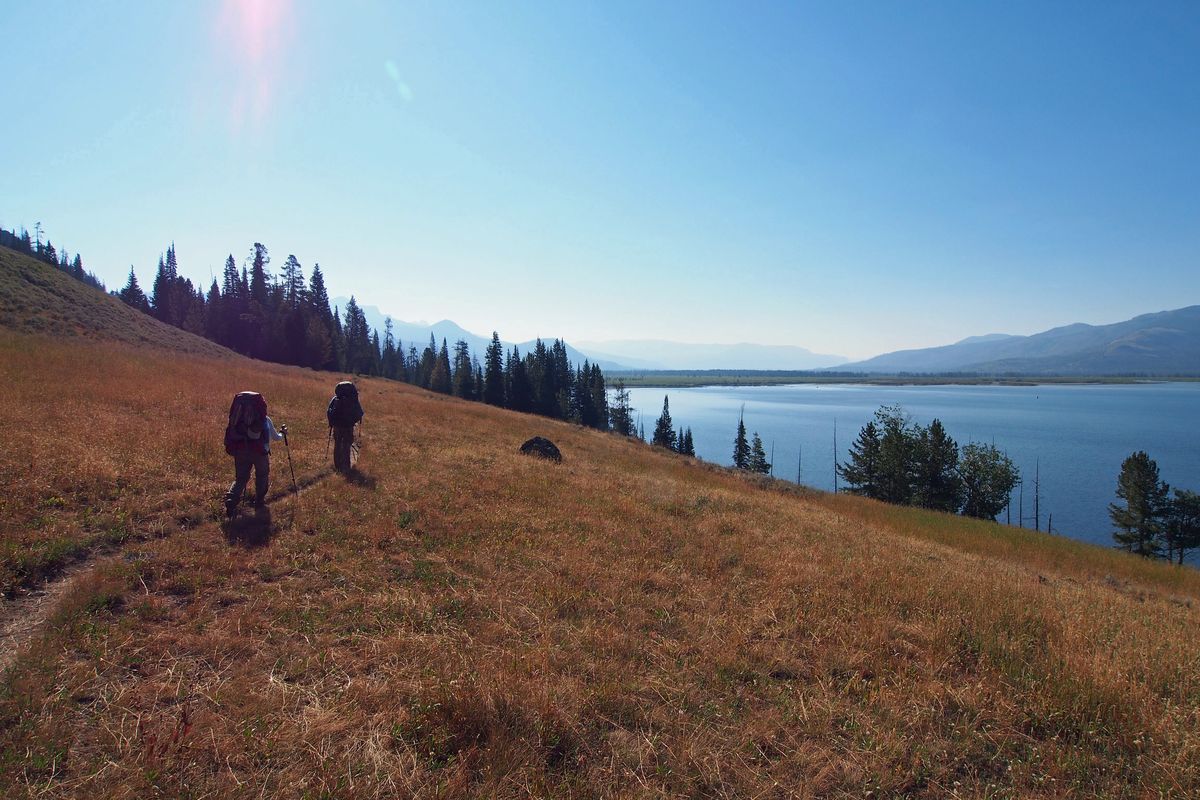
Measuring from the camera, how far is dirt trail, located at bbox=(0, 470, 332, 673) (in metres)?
4.66

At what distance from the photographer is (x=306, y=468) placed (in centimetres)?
1183

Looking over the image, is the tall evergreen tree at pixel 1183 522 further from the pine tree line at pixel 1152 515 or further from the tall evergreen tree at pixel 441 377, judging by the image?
the tall evergreen tree at pixel 441 377

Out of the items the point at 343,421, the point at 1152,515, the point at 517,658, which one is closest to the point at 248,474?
the point at 343,421

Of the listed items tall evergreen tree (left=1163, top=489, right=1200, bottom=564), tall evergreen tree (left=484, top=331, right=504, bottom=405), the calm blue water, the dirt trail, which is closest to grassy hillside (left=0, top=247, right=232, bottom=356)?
the dirt trail

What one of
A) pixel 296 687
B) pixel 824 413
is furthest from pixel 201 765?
pixel 824 413

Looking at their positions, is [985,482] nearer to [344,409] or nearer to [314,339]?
[344,409]

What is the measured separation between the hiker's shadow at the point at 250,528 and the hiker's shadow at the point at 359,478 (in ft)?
7.29

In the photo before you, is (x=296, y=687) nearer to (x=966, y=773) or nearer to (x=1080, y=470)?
(x=966, y=773)

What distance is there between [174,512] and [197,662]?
4627 millimetres

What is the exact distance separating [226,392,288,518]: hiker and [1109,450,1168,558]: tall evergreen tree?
56729 millimetres

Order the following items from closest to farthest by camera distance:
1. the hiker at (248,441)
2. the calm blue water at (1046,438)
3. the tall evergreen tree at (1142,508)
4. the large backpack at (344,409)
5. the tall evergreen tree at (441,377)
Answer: the hiker at (248,441) → the large backpack at (344,409) → the tall evergreen tree at (1142,508) → the calm blue water at (1046,438) → the tall evergreen tree at (441,377)

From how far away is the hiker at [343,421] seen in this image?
1214 cm

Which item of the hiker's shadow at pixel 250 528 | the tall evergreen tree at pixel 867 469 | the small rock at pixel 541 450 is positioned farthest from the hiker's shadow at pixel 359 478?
the tall evergreen tree at pixel 867 469

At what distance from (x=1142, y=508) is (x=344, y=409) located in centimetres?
5725
